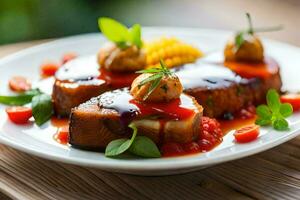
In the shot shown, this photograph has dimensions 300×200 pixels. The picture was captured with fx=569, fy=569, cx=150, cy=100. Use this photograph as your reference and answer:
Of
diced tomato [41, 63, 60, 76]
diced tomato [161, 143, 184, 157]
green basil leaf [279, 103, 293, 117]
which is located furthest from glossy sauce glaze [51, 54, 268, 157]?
diced tomato [41, 63, 60, 76]

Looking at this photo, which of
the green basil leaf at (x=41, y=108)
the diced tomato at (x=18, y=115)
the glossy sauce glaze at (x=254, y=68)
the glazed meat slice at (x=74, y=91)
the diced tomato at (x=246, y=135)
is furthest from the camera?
the glossy sauce glaze at (x=254, y=68)

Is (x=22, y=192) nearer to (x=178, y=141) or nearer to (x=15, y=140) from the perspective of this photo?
(x=15, y=140)

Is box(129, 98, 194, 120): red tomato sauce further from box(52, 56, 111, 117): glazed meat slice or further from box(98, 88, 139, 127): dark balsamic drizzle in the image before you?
box(52, 56, 111, 117): glazed meat slice

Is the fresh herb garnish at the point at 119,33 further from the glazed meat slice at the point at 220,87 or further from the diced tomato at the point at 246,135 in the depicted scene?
the diced tomato at the point at 246,135

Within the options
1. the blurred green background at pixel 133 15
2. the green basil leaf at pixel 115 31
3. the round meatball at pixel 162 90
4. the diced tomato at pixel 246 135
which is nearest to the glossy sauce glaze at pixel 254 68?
the green basil leaf at pixel 115 31

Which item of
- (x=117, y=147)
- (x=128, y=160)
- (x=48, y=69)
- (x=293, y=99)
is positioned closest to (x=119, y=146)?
(x=117, y=147)

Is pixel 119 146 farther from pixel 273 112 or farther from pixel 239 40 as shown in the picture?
pixel 239 40

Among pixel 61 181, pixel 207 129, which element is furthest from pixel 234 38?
pixel 61 181
